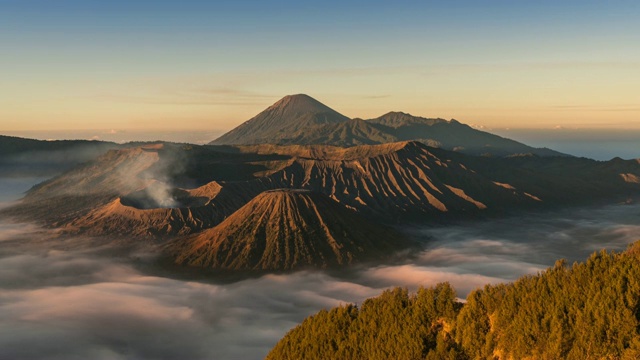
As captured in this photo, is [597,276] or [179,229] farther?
[179,229]

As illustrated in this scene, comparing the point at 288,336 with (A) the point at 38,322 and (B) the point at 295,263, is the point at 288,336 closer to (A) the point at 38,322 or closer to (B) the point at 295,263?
(A) the point at 38,322

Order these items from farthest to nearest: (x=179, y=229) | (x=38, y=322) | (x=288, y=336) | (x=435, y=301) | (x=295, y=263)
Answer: (x=179, y=229) → (x=295, y=263) → (x=38, y=322) → (x=288, y=336) → (x=435, y=301)

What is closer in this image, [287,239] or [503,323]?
[503,323]

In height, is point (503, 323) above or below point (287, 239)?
above

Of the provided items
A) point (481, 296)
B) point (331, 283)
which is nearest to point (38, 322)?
point (331, 283)

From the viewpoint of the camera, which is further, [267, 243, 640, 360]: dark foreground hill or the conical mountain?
the conical mountain
